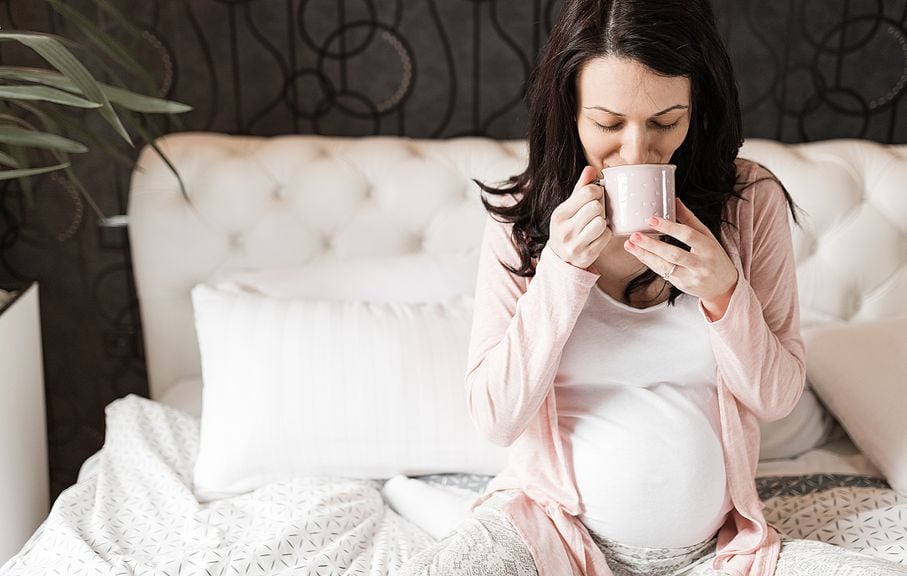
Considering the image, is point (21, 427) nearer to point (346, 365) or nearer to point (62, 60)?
point (346, 365)

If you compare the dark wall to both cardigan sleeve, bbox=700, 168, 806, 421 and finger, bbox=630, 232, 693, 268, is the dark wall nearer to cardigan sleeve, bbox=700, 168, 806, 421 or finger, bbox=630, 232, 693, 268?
cardigan sleeve, bbox=700, 168, 806, 421

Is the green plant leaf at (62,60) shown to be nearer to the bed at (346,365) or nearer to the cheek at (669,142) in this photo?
the bed at (346,365)

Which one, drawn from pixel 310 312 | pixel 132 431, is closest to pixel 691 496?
pixel 310 312

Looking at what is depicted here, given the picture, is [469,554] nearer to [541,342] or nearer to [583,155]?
[541,342]

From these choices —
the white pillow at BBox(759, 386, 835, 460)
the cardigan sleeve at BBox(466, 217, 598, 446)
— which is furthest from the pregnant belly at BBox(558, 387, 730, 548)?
the white pillow at BBox(759, 386, 835, 460)

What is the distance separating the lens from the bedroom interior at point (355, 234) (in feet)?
4.80

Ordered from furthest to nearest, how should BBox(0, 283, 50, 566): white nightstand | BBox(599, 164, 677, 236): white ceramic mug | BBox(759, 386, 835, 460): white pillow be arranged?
BBox(759, 386, 835, 460): white pillow → BBox(0, 283, 50, 566): white nightstand → BBox(599, 164, 677, 236): white ceramic mug

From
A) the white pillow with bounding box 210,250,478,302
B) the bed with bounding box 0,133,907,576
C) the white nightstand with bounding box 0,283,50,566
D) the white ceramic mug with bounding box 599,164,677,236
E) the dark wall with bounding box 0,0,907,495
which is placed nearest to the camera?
the white ceramic mug with bounding box 599,164,677,236

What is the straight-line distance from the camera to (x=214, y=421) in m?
1.48

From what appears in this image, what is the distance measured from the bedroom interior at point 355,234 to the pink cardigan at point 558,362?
0.69ft

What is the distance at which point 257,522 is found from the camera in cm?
132

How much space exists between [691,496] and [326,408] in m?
0.62

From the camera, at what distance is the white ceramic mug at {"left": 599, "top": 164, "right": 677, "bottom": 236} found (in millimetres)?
951

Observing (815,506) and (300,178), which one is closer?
(815,506)
